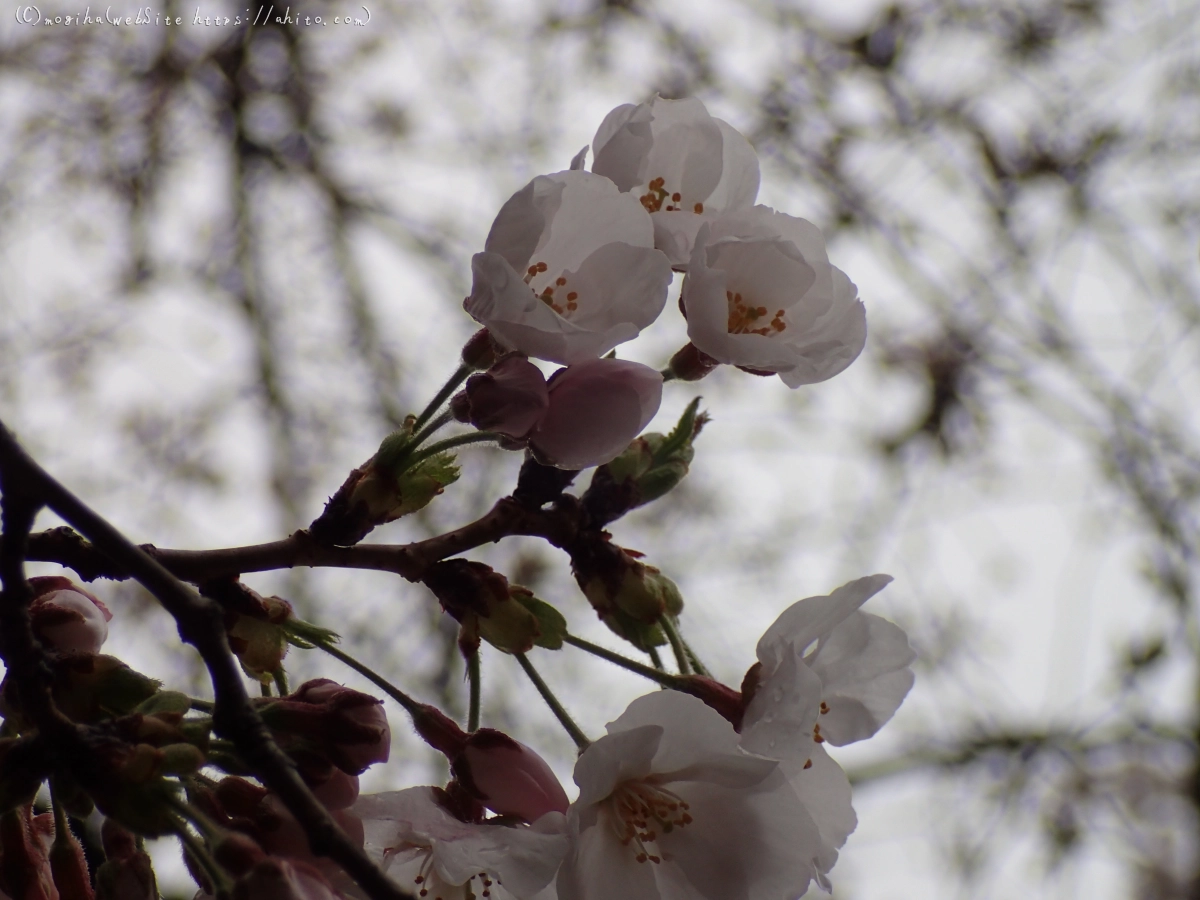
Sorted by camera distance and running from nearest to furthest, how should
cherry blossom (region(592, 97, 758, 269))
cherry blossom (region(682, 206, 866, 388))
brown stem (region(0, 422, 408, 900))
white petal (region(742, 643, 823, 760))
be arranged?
brown stem (region(0, 422, 408, 900)), white petal (region(742, 643, 823, 760)), cherry blossom (region(682, 206, 866, 388)), cherry blossom (region(592, 97, 758, 269))

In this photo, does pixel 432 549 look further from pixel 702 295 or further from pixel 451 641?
pixel 451 641

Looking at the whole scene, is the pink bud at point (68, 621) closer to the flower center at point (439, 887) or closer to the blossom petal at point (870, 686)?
the flower center at point (439, 887)

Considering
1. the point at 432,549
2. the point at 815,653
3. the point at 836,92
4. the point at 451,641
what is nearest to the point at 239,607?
the point at 432,549

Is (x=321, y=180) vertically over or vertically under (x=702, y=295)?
over

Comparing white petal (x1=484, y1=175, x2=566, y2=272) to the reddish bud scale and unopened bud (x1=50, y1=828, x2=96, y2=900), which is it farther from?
unopened bud (x1=50, y1=828, x2=96, y2=900)

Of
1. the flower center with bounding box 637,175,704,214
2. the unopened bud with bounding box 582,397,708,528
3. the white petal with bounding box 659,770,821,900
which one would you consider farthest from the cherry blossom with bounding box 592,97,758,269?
the white petal with bounding box 659,770,821,900

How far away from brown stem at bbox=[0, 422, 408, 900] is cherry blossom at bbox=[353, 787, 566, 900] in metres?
0.26

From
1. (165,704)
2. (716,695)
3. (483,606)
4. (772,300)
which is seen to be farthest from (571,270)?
(165,704)

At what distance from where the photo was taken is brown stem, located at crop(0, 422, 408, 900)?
0.66m

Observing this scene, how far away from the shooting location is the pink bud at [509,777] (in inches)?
39.5

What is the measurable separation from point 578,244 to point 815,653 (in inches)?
20.2

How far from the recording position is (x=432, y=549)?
1.09 m

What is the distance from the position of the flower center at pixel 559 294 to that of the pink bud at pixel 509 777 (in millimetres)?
450

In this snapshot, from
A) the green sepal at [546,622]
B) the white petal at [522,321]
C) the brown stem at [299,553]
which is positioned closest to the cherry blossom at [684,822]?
the green sepal at [546,622]
